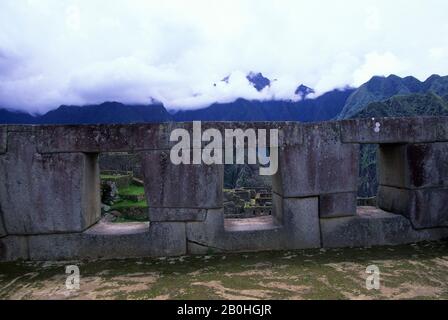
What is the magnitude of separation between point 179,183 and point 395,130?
3.10 metres

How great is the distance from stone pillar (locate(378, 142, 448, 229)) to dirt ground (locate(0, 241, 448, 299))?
1.55 ft

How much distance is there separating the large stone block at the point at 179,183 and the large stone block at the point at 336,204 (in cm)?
143

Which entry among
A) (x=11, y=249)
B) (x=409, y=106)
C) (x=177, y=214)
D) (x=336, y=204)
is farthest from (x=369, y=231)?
(x=409, y=106)

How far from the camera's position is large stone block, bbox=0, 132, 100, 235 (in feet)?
15.6

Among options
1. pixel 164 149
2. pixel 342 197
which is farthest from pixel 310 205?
pixel 164 149

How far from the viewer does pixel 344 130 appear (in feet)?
16.7

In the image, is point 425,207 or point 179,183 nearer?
point 179,183

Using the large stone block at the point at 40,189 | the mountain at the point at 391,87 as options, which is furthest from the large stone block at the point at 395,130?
the mountain at the point at 391,87

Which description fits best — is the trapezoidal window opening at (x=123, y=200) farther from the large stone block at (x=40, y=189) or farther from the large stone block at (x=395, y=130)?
the large stone block at (x=395, y=130)

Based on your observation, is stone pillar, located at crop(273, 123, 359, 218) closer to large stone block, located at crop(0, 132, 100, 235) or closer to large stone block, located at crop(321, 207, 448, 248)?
large stone block, located at crop(321, 207, 448, 248)

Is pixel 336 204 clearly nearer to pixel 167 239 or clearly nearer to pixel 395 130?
pixel 395 130

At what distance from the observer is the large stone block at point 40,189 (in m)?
4.76

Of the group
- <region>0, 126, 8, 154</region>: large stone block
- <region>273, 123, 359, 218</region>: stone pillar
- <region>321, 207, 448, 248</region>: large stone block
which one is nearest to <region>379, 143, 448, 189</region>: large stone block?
<region>321, 207, 448, 248</region>: large stone block

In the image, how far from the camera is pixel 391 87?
11794 cm
